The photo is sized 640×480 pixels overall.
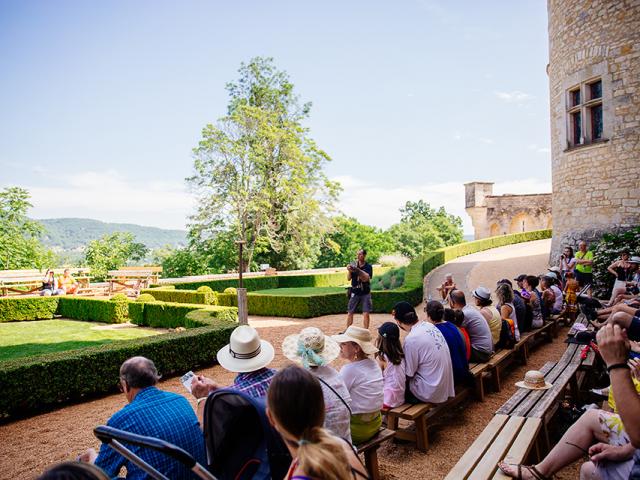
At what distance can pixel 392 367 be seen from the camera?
14.0 ft

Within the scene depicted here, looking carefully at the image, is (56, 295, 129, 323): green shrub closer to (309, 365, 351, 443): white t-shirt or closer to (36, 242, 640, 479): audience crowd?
(36, 242, 640, 479): audience crowd

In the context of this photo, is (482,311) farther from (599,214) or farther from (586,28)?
(586,28)

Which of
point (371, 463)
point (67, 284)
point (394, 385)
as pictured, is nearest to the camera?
point (371, 463)

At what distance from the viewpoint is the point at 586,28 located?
472 inches

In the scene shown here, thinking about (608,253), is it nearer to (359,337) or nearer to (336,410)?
(359,337)

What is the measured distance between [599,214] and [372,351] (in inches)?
440

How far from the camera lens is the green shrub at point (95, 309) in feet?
44.0

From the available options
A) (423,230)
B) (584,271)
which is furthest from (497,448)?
(423,230)

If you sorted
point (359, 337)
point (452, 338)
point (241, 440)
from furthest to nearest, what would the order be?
point (452, 338), point (359, 337), point (241, 440)

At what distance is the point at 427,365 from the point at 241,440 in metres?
2.60

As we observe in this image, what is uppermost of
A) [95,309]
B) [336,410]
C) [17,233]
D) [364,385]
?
[17,233]

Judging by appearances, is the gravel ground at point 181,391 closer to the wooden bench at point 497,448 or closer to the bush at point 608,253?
the wooden bench at point 497,448

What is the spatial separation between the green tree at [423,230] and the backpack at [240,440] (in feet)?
168

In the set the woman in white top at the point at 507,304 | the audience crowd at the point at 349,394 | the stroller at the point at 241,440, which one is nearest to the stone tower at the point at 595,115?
the woman in white top at the point at 507,304
